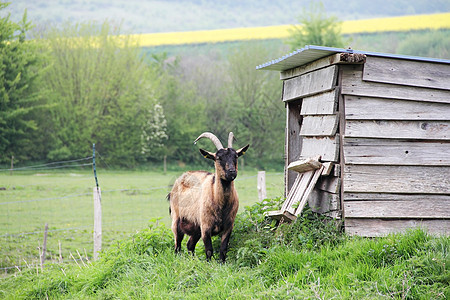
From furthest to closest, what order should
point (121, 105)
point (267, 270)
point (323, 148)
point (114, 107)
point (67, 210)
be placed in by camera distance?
point (114, 107), point (121, 105), point (67, 210), point (323, 148), point (267, 270)

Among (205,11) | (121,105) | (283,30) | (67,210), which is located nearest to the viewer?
(67,210)

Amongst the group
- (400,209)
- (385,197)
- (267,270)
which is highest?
(385,197)

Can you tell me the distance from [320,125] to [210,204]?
2.34 m

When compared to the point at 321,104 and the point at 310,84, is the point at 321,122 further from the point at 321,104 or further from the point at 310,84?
the point at 310,84

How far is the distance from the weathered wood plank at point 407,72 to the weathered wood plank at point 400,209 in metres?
1.89

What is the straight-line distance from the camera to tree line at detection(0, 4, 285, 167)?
115 ft

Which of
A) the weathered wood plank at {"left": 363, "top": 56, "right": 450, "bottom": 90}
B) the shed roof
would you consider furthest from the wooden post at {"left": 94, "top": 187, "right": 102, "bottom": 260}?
the weathered wood plank at {"left": 363, "top": 56, "right": 450, "bottom": 90}

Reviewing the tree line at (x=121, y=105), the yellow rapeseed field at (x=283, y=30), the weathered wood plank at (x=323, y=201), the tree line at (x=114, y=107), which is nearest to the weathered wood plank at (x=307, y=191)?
the weathered wood plank at (x=323, y=201)

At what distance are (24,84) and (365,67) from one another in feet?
104

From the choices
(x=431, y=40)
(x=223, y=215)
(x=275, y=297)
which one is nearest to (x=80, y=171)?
(x=223, y=215)

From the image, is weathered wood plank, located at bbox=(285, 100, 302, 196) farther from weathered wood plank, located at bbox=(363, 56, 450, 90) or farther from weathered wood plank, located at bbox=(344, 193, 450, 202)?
weathered wood plank, located at bbox=(363, 56, 450, 90)

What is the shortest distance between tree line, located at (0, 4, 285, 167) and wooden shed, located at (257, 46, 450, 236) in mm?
27331

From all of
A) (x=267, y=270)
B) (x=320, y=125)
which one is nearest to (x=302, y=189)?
(x=320, y=125)

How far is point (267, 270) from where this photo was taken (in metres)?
6.43
